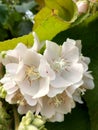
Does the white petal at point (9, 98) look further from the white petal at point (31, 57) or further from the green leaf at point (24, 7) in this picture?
the green leaf at point (24, 7)

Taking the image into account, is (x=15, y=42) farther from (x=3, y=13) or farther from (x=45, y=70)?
(x=3, y=13)

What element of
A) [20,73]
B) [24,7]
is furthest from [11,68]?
[24,7]

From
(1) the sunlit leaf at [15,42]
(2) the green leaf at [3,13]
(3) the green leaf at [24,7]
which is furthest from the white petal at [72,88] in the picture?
(3) the green leaf at [24,7]

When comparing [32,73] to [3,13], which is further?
[3,13]

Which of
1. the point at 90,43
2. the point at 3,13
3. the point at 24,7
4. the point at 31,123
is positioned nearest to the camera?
the point at 31,123

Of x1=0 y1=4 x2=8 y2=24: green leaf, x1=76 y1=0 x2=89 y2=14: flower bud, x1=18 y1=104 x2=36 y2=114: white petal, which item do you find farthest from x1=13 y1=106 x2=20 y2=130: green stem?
x1=0 y1=4 x2=8 y2=24: green leaf

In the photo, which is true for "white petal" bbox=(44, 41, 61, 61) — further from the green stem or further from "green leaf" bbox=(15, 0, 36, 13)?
"green leaf" bbox=(15, 0, 36, 13)

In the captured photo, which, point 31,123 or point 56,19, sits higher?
point 56,19
